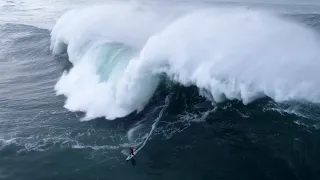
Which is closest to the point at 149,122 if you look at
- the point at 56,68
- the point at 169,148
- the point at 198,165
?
the point at 169,148

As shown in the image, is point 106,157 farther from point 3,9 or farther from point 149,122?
point 3,9

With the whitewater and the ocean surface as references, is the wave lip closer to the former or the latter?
the whitewater

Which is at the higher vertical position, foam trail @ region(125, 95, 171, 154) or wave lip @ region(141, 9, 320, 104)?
wave lip @ region(141, 9, 320, 104)

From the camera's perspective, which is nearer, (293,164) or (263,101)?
(293,164)

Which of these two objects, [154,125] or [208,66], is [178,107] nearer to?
[154,125]

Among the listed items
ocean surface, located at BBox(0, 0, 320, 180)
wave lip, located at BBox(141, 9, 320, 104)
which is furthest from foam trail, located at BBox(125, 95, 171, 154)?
wave lip, located at BBox(141, 9, 320, 104)

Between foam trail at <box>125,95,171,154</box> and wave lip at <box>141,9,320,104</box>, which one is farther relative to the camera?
wave lip at <box>141,9,320,104</box>
